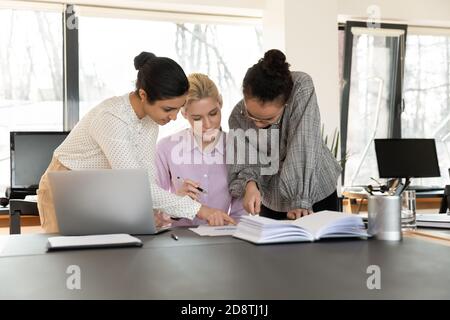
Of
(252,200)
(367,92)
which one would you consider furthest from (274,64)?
(367,92)

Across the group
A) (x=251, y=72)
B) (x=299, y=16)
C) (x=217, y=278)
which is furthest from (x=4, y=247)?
(x=299, y=16)

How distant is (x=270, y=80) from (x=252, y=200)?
1.53 ft

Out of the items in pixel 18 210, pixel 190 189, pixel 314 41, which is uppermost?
pixel 314 41

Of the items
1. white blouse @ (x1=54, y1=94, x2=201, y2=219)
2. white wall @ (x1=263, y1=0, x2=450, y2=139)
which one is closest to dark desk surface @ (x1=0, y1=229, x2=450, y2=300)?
white blouse @ (x1=54, y1=94, x2=201, y2=219)

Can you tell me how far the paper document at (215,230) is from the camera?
1.85m

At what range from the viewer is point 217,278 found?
1.14 meters

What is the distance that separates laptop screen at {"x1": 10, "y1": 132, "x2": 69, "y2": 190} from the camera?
162 inches

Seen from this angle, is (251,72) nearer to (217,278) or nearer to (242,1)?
(217,278)

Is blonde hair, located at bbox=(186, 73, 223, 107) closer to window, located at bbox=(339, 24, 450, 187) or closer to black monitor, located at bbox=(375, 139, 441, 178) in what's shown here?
black monitor, located at bbox=(375, 139, 441, 178)

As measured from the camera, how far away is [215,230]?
1.95 meters

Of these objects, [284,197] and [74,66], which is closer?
[284,197]

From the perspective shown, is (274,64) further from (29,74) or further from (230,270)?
(29,74)

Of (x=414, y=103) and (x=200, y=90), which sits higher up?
(x=414, y=103)
